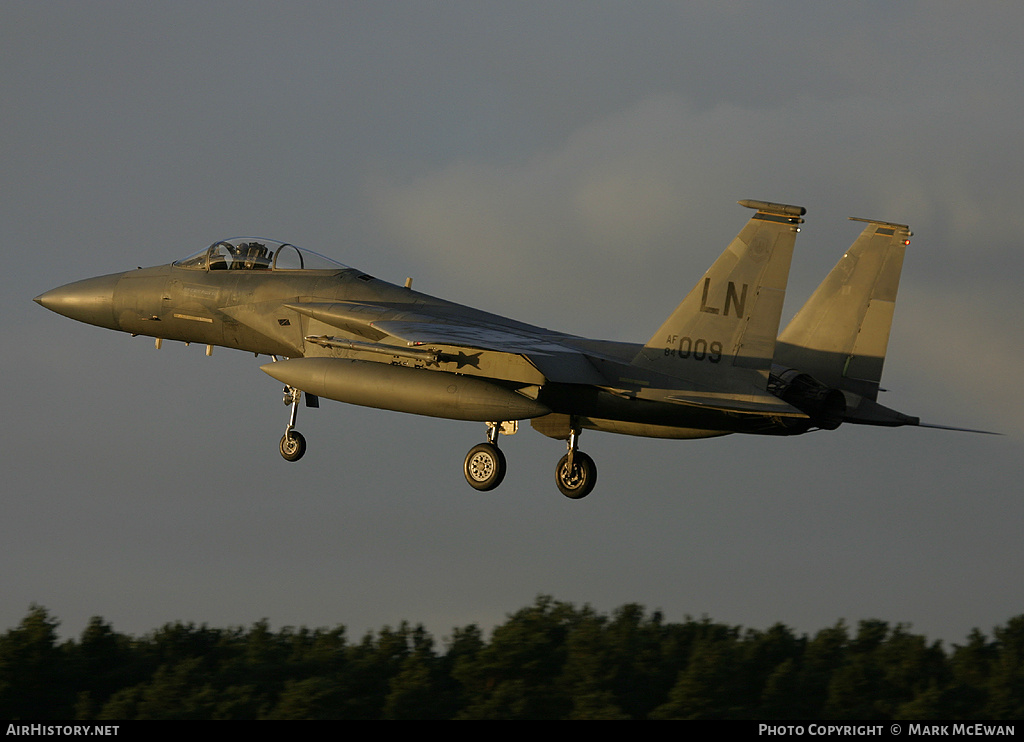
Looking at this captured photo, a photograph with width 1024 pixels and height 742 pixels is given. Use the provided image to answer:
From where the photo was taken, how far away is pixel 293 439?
1841 cm

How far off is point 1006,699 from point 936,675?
9.45ft

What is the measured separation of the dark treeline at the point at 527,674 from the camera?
83.9 ft

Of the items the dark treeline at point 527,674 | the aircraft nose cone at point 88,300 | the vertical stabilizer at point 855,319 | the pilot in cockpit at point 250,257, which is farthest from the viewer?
the dark treeline at point 527,674

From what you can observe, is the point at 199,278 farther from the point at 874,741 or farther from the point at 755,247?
the point at 874,741

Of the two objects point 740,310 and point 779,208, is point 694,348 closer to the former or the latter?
point 740,310

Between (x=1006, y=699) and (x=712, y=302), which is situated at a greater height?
(x=712, y=302)

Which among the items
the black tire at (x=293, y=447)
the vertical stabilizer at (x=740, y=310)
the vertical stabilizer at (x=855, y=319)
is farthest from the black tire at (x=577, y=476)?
the black tire at (x=293, y=447)

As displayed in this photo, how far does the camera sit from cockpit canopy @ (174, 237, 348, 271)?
736 inches

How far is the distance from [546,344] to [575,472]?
2.10 meters

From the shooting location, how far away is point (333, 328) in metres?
17.7

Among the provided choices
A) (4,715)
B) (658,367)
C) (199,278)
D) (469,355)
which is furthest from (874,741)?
(4,715)

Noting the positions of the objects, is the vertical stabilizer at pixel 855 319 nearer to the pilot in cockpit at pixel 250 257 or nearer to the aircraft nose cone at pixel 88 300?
the pilot in cockpit at pixel 250 257

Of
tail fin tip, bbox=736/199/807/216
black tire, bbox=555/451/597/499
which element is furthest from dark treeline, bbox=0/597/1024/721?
tail fin tip, bbox=736/199/807/216

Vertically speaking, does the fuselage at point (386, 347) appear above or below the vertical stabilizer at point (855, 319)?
below
